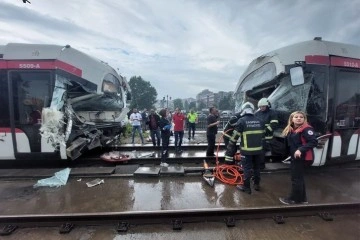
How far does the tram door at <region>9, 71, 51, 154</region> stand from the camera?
5801 mm

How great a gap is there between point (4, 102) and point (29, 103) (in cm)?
60

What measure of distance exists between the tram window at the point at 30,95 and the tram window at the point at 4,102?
7.8 inches

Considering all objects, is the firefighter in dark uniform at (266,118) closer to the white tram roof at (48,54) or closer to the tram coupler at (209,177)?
A: the tram coupler at (209,177)

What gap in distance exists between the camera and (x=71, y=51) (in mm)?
6133

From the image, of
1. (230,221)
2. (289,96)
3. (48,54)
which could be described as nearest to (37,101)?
(48,54)

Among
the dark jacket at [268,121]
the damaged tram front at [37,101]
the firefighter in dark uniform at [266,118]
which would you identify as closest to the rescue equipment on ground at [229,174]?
the firefighter in dark uniform at [266,118]

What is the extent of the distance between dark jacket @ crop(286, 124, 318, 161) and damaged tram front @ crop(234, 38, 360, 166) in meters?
1.64

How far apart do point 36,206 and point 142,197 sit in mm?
1878

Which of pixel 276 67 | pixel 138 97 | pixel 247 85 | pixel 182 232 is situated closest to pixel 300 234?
pixel 182 232

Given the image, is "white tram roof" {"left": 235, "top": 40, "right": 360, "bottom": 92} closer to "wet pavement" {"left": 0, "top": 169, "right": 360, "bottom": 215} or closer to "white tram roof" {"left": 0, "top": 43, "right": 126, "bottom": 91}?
"wet pavement" {"left": 0, "top": 169, "right": 360, "bottom": 215}

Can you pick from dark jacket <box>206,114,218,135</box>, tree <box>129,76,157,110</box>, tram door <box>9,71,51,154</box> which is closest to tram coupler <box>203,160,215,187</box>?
dark jacket <box>206,114,218,135</box>

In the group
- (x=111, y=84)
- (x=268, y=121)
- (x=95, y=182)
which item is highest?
(x=111, y=84)

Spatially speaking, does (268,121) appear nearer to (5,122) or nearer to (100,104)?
(100,104)

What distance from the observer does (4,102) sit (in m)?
5.83
